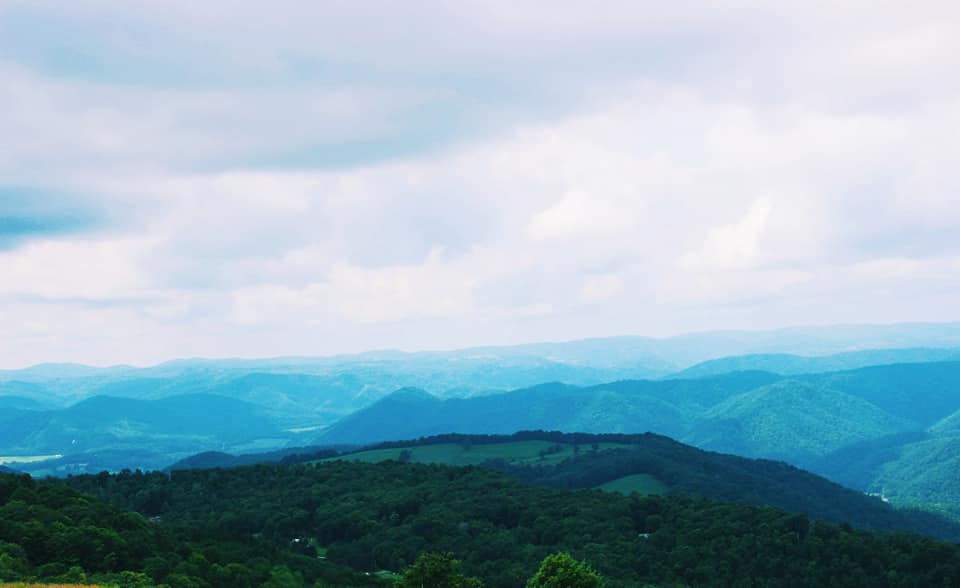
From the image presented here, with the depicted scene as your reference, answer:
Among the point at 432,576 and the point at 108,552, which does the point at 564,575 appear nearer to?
the point at 432,576

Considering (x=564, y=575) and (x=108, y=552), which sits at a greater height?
(x=108, y=552)

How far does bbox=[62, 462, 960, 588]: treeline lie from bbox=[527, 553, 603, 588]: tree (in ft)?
172

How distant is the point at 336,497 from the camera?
168625 millimetres

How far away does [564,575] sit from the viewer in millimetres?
61688

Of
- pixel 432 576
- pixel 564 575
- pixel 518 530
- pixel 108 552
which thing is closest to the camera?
pixel 564 575

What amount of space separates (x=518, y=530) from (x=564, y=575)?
85427mm

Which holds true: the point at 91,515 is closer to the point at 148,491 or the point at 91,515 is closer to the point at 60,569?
the point at 60,569

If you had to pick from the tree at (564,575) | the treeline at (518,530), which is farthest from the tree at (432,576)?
the treeline at (518,530)

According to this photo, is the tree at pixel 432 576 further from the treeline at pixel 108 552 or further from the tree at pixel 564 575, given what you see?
the treeline at pixel 108 552

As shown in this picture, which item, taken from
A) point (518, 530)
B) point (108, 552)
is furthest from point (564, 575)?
point (518, 530)

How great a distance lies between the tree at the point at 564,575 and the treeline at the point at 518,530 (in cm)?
5230

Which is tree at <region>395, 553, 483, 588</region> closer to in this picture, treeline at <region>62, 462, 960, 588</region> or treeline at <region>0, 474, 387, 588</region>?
treeline at <region>0, 474, 387, 588</region>

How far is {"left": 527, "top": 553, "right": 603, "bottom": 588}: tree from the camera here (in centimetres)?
6141

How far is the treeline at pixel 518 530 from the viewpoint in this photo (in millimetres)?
120812
